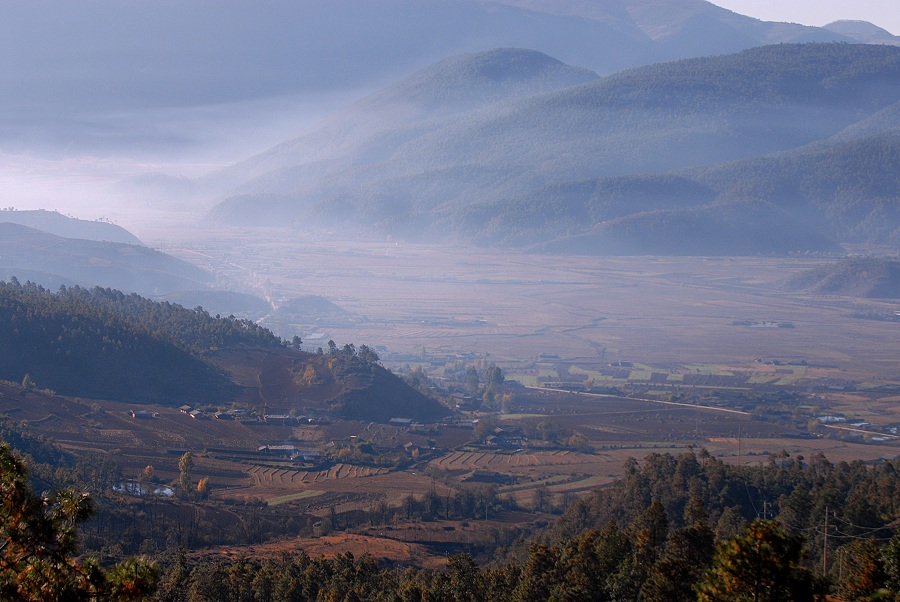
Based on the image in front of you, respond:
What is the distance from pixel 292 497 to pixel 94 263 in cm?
7166

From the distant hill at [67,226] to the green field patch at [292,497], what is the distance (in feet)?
334

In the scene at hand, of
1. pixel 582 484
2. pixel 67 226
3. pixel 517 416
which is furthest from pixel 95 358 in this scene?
pixel 67 226

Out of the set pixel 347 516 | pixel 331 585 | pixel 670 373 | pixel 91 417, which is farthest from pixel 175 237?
pixel 331 585

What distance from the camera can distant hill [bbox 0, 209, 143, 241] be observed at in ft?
445

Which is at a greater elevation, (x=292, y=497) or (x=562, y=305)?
(x=562, y=305)

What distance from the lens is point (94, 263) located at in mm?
103125

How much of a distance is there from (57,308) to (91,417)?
39.5 ft

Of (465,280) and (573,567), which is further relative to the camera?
(465,280)

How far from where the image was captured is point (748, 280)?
128500 mm

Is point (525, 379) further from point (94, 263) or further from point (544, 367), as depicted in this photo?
point (94, 263)

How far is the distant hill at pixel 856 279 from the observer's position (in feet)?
380

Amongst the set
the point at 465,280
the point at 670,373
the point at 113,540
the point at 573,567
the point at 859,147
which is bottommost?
the point at 113,540

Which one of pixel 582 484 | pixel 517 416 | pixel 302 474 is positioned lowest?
pixel 302 474

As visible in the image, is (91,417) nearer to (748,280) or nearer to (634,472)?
(634,472)
